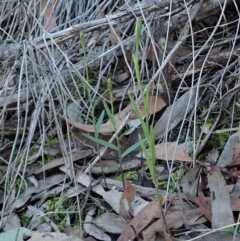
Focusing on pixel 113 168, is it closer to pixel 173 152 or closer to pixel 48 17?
pixel 173 152

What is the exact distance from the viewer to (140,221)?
1583mm

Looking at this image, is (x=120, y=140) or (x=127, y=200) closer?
(x=127, y=200)

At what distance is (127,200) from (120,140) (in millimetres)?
280

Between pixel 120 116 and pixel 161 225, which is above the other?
pixel 120 116

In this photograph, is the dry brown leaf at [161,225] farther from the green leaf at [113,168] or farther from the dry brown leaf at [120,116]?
the dry brown leaf at [120,116]

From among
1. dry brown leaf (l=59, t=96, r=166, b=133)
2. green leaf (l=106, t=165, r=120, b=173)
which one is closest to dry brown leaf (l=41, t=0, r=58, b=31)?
dry brown leaf (l=59, t=96, r=166, b=133)

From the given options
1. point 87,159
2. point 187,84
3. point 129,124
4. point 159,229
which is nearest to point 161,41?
point 187,84

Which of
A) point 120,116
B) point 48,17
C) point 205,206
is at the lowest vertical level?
point 205,206

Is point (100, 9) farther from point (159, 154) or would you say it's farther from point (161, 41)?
point (159, 154)

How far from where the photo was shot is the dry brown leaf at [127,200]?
1.61m

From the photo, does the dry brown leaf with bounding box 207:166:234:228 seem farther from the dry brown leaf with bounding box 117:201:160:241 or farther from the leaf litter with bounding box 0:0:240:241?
the dry brown leaf with bounding box 117:201:160:241

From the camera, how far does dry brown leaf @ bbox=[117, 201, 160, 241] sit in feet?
5.15

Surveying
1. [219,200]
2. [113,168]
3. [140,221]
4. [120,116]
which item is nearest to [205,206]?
[219,200]

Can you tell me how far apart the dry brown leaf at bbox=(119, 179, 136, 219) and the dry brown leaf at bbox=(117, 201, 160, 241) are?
0.12 ft
